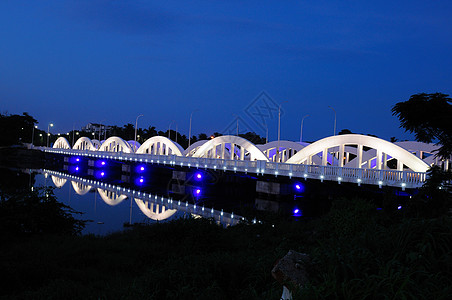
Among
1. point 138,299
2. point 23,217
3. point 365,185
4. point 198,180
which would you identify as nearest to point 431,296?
point 138,299

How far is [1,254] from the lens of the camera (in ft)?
32.0

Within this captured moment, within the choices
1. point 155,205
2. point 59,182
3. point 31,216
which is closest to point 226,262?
point 31,216

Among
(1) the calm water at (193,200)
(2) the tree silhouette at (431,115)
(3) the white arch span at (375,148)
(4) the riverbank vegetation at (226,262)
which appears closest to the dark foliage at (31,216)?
(4) the riverbank vegetation at (226,262)

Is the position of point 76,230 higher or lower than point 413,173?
lower

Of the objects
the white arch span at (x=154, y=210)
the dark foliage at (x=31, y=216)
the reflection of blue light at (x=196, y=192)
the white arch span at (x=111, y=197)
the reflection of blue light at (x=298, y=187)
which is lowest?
the white arch span at (x=154, y=210)

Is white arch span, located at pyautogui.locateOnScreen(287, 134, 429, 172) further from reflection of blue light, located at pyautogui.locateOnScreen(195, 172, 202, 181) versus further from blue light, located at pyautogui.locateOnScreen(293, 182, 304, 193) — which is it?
reflection of blue light, located at pyautogui.locateOnScreen(195, 172, 202, 181)

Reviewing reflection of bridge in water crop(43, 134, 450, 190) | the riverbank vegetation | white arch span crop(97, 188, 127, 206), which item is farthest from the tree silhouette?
white arch span crop(97, 188, 127, 206)

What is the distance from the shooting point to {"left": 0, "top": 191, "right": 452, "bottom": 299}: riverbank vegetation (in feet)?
15.6

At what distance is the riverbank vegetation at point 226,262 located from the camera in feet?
15.6

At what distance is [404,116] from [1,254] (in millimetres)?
14587

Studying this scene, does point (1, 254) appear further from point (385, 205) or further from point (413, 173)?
point (413, 173)

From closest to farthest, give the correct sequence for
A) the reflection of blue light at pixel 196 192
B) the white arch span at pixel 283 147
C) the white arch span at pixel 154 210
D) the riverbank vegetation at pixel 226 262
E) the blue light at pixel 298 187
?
1. the riverbank vegetation at pixel 226 262
2. the white arch span at pixel 154 210
3. the blue light at pixel 298 187
4. the reflection of blue light at pixel 196 192
5. the white arch span at pixel 283 147

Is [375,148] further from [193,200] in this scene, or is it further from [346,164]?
[193,200]

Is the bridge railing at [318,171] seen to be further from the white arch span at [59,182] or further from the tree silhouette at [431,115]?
the white arch span at [59,182]
